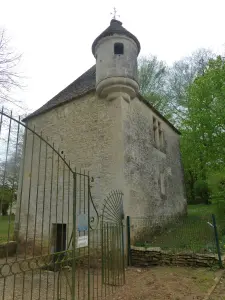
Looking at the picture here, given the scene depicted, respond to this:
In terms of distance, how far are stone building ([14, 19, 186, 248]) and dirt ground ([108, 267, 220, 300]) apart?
223 cm

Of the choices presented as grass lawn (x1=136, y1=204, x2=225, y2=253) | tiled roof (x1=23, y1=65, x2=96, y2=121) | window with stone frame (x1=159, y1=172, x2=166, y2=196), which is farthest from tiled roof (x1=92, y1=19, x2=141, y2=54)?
grass lawn (x1=136, y1=204, x2=225, y2=253)

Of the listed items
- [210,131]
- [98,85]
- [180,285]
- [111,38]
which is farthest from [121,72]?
[210,131]

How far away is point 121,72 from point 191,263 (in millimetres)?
7195

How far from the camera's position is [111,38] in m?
9.61

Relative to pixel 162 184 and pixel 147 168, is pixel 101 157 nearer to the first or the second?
pixel 147 168

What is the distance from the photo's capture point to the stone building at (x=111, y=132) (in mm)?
8594

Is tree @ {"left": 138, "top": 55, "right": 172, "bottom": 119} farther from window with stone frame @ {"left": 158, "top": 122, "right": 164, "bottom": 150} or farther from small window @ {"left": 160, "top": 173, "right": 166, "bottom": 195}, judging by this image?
small window @ {"left": 160, "top": 173, "right": 166, "bottom": 195}

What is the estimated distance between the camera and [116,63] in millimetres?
9289

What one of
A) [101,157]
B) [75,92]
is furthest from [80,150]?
[75,92]

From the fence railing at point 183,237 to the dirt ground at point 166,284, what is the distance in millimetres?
804

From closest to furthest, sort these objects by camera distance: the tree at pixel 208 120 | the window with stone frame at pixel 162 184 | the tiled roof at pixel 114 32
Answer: the tiled roof at pixel 114 32, the window with stone frame at pixel 162 184, the tree at pixel 208 120

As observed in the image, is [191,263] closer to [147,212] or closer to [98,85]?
[147,212]

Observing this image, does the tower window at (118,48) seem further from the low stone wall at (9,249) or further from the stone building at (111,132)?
the low stone wall at (9,249)

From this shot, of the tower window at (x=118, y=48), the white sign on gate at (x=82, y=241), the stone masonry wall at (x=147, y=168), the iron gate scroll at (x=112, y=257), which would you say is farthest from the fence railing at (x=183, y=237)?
the tower window at (x=118, y=48)
